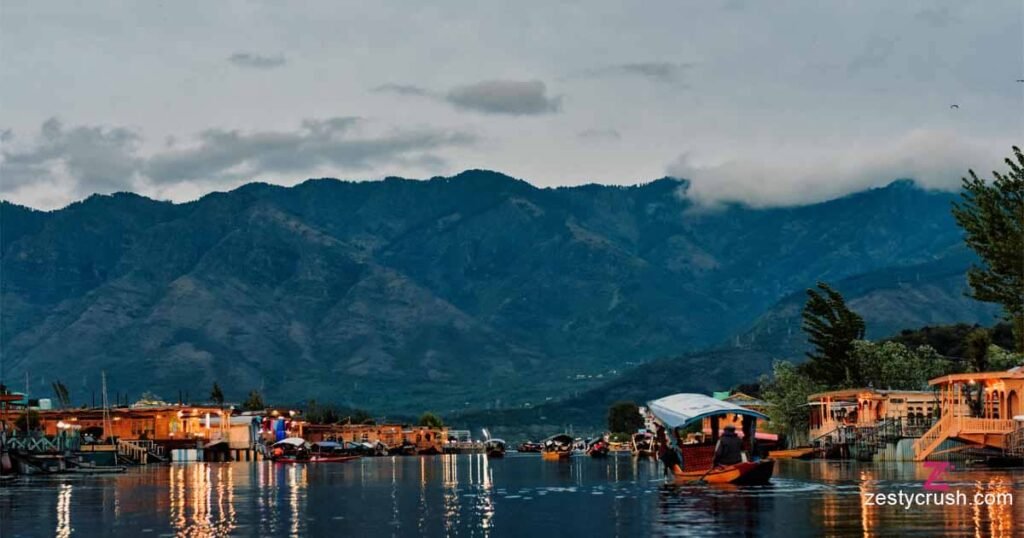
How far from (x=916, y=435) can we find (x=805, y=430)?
41.1m

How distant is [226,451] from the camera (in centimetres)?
18575

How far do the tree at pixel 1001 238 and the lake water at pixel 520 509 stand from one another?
13778 mm

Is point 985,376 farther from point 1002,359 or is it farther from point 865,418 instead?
point 865,418

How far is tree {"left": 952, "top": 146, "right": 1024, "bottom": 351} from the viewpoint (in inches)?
3435

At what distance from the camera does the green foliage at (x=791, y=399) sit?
497 ft

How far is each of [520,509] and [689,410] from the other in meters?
17.6

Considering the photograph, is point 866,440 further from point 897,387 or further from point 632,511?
point 632,511

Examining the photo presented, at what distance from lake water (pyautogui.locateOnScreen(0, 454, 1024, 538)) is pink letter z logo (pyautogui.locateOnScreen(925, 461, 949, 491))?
1.94 ft

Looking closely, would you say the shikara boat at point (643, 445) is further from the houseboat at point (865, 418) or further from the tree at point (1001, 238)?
the tree at point (1001, 238)

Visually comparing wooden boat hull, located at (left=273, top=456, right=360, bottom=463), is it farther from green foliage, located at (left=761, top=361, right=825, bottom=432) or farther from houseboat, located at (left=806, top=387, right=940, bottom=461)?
houseboat, located at (left=806, top=387, right=940, bottom=461)

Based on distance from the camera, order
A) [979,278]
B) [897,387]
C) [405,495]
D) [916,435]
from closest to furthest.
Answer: [405,495], [979,278], [916,435], [897,387]

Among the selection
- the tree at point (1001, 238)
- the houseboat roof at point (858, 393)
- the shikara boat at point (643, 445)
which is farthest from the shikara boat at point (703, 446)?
the shikara boat at point (643, 445)

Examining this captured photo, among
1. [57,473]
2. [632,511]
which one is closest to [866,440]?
[57,473]

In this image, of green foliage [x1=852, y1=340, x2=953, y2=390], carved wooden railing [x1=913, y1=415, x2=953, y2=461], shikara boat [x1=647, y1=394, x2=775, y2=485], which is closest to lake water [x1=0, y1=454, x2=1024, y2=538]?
shikara boat [x1=647, y1=394, x2=775, y2=485]
